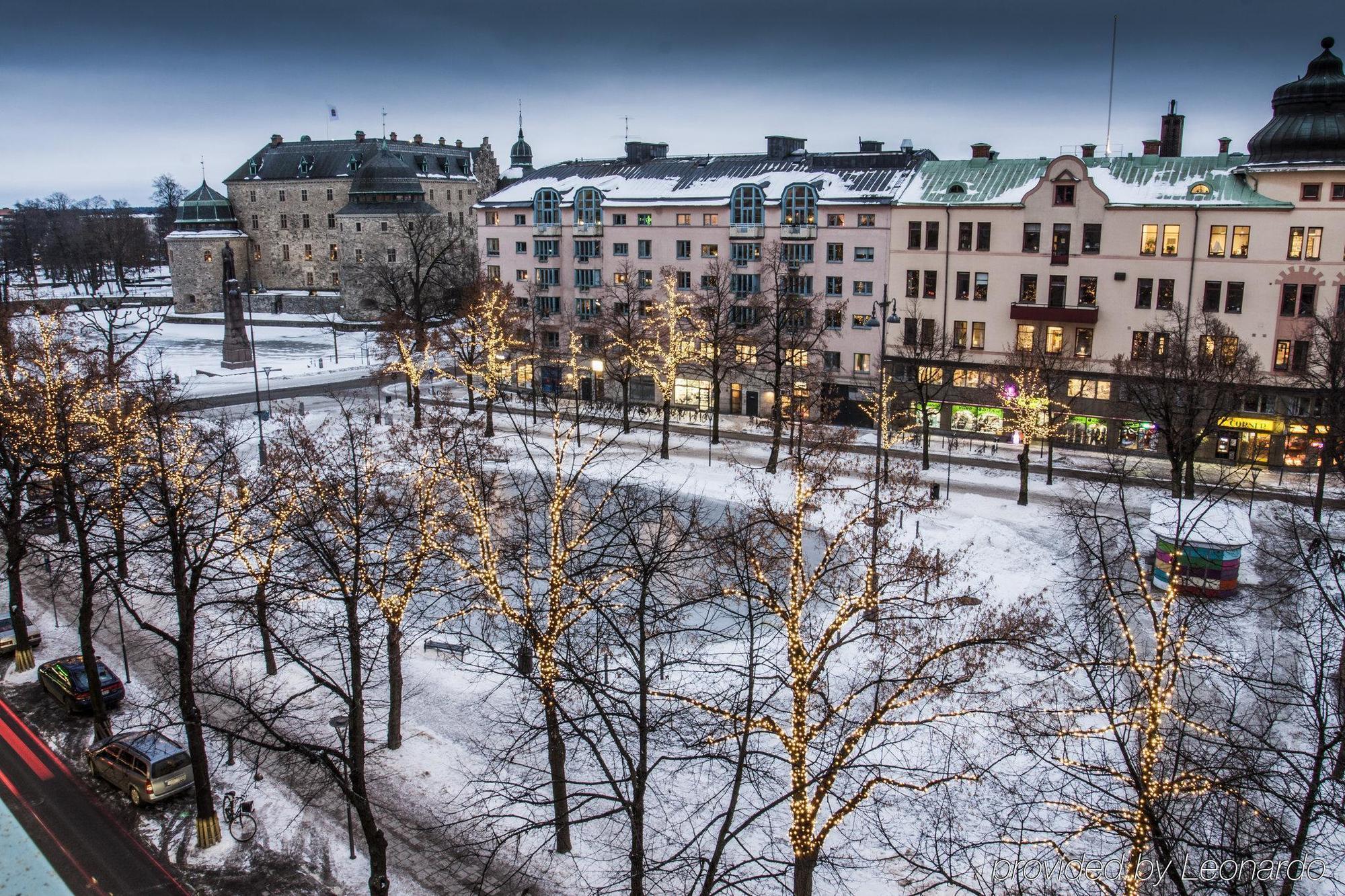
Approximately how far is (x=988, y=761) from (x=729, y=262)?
42.6m

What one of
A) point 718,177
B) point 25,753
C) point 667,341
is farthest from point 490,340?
point 25,753

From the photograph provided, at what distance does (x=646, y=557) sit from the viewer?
24.0m

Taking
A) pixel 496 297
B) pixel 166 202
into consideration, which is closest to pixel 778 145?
pixel 496 297

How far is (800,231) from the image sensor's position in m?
56.8

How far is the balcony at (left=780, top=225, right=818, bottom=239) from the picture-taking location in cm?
5656

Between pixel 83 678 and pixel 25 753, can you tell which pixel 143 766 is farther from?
pixel 83 678

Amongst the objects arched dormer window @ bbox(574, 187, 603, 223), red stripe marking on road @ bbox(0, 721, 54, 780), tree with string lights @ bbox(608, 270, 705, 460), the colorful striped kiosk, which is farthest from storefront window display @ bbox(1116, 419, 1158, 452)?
red stripe marking on road @ bbox(0, 721, 54, 780)

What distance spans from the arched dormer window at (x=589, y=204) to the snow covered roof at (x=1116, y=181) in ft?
65.9

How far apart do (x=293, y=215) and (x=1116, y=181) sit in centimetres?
9460

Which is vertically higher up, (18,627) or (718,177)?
(718,177)

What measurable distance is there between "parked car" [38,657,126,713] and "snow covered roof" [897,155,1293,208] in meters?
43.6

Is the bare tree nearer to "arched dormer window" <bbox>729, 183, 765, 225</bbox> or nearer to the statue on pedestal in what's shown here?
"arched dormer window" <bbox>729, 183, 765, 225</bbox>

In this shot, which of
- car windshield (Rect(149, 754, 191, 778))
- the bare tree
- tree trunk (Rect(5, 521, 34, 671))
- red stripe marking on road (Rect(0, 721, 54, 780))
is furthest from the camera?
the bare tree

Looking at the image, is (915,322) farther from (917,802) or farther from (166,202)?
(166,202)
